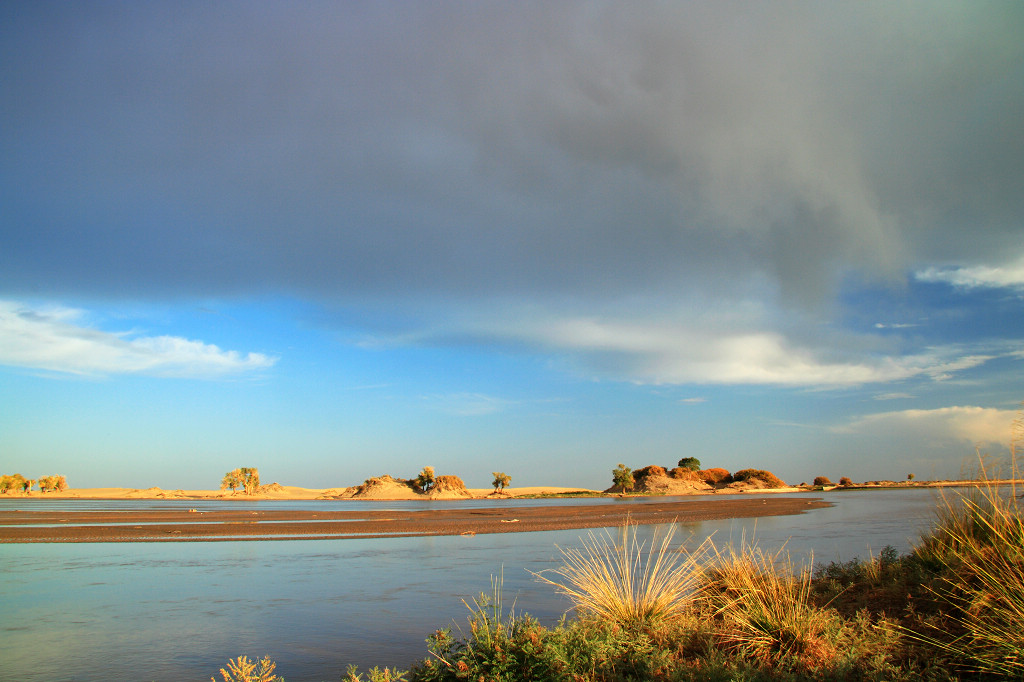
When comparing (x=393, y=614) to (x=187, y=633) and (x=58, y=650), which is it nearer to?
(x=187, y=633)

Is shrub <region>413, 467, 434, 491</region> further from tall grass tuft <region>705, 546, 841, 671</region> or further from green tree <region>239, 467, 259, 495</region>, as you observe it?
tall grass tuft <region>705, 546, 841, 671</region>

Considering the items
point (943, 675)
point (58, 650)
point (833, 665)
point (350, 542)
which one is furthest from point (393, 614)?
point (350, 542)

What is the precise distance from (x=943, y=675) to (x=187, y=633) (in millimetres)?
9805

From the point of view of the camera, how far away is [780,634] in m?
6.67

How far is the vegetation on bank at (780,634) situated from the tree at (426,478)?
94080 millimetres

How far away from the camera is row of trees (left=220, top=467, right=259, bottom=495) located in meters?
106

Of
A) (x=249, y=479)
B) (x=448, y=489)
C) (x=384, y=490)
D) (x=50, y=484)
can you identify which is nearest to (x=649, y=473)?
(x=448, y=489)

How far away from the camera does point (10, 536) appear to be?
24.7 meters

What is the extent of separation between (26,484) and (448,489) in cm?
7540

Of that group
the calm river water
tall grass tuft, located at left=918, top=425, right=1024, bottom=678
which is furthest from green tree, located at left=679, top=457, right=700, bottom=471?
tall grass tuft, located at left=918, top=425, right=1024, bottom=678

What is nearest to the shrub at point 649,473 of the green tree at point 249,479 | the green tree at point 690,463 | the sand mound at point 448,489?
the green tree at point 690,463

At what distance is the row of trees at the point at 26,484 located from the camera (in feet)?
337

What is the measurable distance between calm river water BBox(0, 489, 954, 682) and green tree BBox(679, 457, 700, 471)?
113078 millimetres

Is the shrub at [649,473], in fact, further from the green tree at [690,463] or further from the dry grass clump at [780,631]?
the dry grass clump at [780,631]
